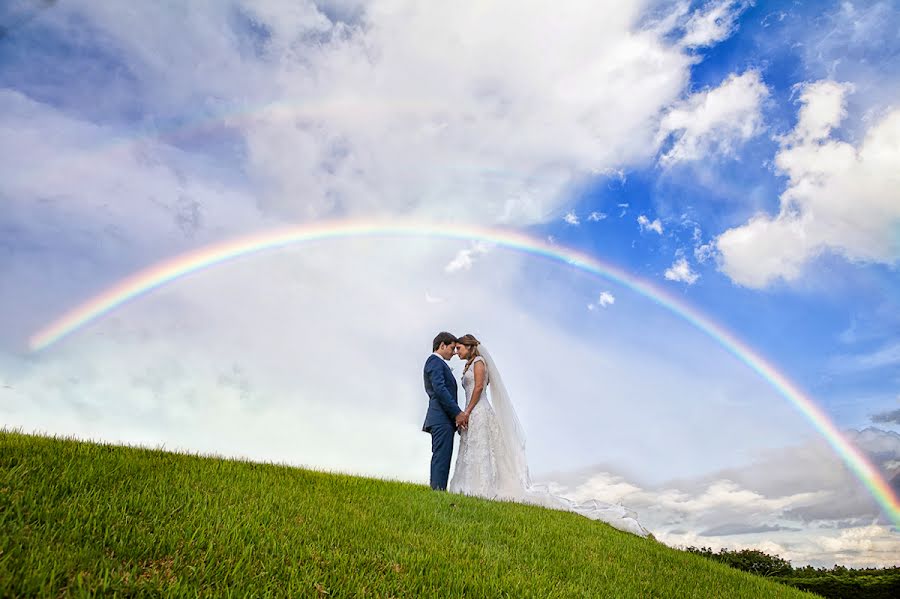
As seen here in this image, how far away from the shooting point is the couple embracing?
13.7 m

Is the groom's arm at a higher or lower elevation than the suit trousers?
higher

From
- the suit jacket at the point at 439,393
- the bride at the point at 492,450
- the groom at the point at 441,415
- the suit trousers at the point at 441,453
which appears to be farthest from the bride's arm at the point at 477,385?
the suit trousers at the point at 441,453

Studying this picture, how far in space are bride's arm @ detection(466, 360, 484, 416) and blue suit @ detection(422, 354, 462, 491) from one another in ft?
1.74

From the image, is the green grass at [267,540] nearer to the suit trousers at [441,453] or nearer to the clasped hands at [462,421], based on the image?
the suit trousers at [441,453]

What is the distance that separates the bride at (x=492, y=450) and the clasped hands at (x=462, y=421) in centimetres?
12

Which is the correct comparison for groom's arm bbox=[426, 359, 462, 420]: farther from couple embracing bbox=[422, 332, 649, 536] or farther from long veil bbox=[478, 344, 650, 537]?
long veil bbox=[478, 344, 650, 537]

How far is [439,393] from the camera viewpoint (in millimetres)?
13648

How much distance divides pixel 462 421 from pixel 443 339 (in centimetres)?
198

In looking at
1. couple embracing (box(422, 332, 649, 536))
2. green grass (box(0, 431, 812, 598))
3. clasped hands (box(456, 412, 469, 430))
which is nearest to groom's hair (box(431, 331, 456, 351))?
couple embracing (box(422, 332, 649, 536))

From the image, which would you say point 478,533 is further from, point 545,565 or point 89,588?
point 89,588

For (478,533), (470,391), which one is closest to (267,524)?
(478,533)

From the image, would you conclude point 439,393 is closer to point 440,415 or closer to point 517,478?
point 440,415

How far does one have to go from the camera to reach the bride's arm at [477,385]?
14422 mm

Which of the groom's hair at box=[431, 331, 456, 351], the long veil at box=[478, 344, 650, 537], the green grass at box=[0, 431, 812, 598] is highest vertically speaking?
the groom's hair at box=[431, 331, 456, 351]
